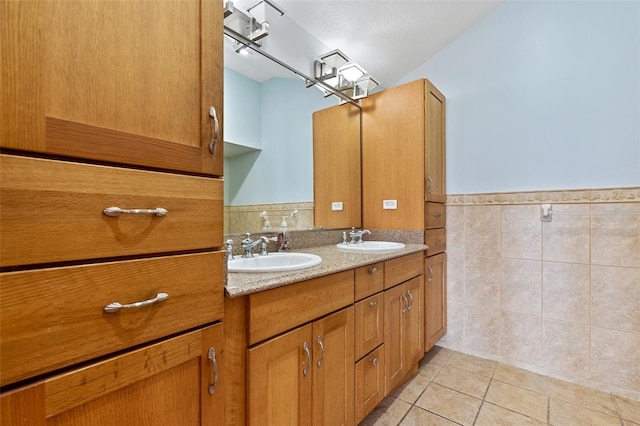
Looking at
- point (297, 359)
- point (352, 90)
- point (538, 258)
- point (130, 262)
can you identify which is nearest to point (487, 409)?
point (538, 258)

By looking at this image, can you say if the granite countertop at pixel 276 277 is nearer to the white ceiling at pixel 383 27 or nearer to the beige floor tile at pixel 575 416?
the white ceiling at pixel 383 27

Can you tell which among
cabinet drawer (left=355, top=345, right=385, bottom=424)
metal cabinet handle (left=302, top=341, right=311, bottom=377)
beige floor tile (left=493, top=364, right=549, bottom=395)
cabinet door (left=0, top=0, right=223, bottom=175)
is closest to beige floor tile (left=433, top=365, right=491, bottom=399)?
beige floor tile (left=493, top=364, right=549, bottom=395)

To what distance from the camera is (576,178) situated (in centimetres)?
180

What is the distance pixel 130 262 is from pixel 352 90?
200cm

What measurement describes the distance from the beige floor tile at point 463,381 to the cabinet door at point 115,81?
191cm

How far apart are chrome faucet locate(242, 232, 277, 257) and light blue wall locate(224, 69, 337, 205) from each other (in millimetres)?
203

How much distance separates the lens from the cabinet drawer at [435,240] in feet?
6.62

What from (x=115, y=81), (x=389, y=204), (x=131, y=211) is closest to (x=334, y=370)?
(x=131, y=211)

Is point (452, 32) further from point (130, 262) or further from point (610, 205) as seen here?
point (130, 262)

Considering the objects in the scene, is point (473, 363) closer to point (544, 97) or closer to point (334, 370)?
point (334, 370)

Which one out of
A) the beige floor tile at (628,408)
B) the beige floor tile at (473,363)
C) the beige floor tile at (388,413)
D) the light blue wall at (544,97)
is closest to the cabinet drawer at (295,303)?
the beige floor tile at (388,413)

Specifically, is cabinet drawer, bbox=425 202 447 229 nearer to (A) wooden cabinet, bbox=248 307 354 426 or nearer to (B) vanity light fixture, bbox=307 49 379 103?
(B) vanity light fixture, bbox=307 49 379 103

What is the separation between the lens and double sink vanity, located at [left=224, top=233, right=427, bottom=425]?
0.86 meters

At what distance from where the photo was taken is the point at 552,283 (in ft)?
6.12
